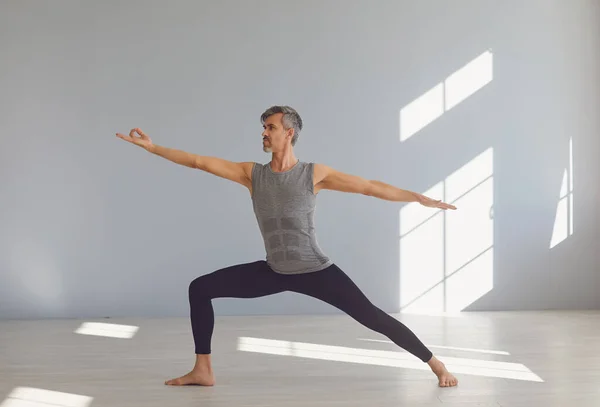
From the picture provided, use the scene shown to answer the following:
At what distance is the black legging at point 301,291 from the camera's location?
3.50m

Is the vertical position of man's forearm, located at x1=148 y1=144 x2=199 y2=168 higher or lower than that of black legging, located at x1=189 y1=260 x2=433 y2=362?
higher

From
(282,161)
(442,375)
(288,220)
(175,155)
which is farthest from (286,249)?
(442,375)

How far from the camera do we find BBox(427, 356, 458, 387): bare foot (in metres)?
3.61

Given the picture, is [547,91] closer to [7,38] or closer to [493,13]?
[493,13]

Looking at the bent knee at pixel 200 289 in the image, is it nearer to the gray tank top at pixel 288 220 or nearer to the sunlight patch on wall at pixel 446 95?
the gray tank top at pixel 288 220

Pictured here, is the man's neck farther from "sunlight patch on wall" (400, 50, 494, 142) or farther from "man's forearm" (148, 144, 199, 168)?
"sunlight patch on wall" (400, 50, 494, 142)

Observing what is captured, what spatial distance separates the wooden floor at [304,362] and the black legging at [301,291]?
0.79 ft

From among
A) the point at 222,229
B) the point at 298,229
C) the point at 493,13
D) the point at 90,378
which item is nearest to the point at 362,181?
the point at 298,229

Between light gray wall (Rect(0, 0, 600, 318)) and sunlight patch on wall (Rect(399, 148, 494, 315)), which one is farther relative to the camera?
sunlight patch on wall (Rect(399, 148, 494, 315))

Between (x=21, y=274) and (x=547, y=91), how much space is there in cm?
377

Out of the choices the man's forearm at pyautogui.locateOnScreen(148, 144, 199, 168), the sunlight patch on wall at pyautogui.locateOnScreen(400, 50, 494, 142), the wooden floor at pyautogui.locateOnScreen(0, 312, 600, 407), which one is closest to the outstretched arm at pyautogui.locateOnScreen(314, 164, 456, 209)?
the man's forearm at pyautogui.locateOnScreen(148, 144, 199, 168)

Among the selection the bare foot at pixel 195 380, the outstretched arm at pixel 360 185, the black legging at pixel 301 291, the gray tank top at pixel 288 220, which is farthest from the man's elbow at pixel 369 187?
the bare foot at pixel 195 380

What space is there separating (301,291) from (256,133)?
255cm

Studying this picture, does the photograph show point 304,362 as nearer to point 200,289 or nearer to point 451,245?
point 200,289
